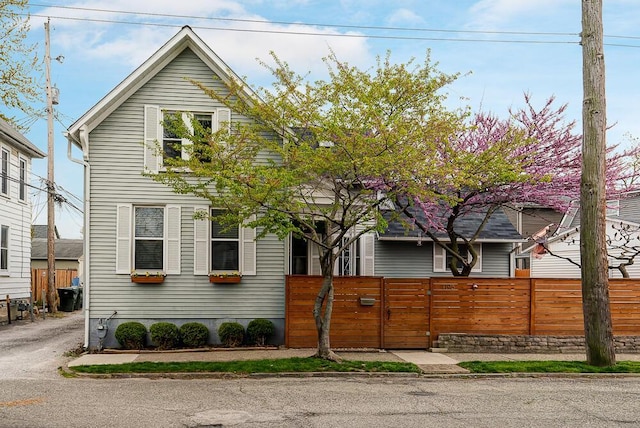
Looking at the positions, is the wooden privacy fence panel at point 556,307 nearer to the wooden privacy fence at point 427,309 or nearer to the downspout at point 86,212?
the wooden privacy fence at point 427,309

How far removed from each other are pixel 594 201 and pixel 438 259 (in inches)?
334

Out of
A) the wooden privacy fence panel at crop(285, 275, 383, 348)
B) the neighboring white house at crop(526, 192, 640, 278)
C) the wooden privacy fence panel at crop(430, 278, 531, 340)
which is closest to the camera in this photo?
the wooden privacy fence panel at crop(285, 275, 383, 348)

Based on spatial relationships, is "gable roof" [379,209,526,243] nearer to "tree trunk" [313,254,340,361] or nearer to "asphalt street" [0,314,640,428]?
"tree trunk" [313,254,340,361]

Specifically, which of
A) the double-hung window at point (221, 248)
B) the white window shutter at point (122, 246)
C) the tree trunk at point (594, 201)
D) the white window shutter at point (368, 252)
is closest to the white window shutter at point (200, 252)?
the double-hung window at point (221, 248)

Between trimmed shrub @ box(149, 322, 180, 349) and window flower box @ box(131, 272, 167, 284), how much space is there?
1.06 m

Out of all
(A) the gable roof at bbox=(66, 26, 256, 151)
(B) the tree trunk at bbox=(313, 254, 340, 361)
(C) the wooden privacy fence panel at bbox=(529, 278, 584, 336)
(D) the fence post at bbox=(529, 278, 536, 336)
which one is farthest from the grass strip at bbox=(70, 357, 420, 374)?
(A) the gable roof at bbox=(66, 26, 256, 151)

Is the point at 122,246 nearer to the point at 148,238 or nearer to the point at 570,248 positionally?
the point at 148,238

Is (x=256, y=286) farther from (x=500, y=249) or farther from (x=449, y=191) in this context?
(x=500, y=249)

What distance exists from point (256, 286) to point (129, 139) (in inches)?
190

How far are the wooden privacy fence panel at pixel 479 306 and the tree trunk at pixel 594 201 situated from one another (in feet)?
9.27

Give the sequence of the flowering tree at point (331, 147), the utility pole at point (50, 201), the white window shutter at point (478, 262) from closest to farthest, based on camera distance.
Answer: the flowering tree at point (331, 147)
the white window shutter at point (478, 262)
the utility pole at point (50, 201)

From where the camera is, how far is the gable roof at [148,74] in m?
15.9

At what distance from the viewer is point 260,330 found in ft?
52.8

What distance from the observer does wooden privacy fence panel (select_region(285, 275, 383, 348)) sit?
1603cm
